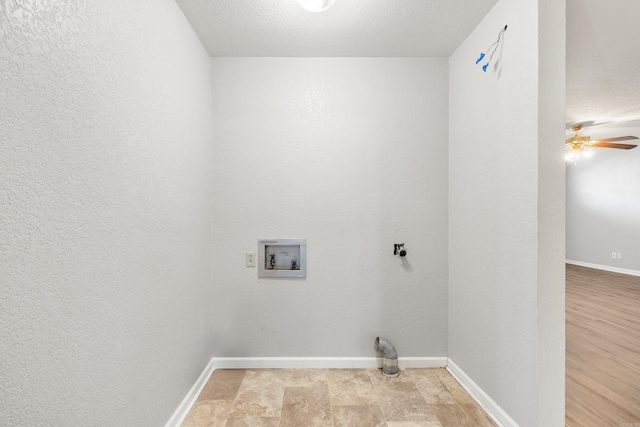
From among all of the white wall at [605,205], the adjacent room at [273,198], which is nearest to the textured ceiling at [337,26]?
the adjacent room at [273,198]

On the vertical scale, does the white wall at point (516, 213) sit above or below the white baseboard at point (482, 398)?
above

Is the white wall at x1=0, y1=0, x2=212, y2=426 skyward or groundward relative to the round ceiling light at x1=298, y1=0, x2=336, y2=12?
groundward

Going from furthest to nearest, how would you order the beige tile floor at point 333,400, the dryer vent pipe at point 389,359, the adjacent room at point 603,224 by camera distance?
the dryer vent pipe at point 389,359 < the adjacent room at point 603,224 < the beige tile floor at point 333,400

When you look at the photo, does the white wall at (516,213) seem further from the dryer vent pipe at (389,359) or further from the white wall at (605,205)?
the white wall at (605,205)

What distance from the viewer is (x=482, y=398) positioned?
5.76 ft

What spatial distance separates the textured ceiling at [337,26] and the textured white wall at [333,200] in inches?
5.0

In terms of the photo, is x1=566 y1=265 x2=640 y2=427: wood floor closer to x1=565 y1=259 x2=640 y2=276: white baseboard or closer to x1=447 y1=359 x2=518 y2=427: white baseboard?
x1=447 y1=359 x2=518 y2=427: white baseboard

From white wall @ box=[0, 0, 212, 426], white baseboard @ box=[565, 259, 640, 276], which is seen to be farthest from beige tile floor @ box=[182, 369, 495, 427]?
white baseboard @ box=[565, 259, 640, 276]

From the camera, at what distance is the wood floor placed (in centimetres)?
165

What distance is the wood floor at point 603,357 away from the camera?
1.65 metres

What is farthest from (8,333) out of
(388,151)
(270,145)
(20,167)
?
(388,151)

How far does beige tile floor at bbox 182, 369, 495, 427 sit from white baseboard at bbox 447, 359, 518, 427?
36 millimetres

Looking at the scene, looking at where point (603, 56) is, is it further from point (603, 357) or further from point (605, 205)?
point (605, 205)

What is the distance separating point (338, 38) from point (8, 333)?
2.14 meters
